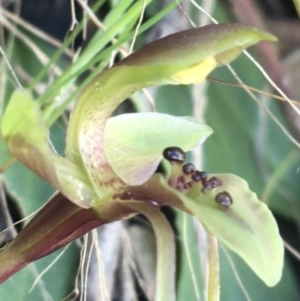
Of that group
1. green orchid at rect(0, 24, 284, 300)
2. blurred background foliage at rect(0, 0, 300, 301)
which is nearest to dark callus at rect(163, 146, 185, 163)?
green orchid at rect(0, 24, 284, 300)

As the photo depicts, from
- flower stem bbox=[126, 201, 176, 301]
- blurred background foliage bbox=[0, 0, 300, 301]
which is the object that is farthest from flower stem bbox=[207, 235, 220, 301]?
blurred background foliage bbox=[0, 0, 300, 301]

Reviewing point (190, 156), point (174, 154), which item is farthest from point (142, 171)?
point (190, 156)

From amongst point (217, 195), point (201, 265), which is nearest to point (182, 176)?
point (217, 195)

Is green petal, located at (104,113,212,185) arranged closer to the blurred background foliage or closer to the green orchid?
the green orchid

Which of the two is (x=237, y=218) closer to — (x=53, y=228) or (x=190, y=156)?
(x=53, y=228)

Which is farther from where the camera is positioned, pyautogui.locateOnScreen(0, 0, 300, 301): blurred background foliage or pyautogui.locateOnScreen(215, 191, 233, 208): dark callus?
pyautogui.locateOnScreen(0, 0, 300, 301): blurred background foliage

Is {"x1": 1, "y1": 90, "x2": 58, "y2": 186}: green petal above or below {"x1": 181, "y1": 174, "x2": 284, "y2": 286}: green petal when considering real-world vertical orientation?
above

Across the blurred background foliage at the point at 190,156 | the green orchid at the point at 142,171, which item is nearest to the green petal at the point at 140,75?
the green orchid at the point at 142,171

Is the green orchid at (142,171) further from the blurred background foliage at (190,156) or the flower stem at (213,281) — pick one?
the blurred background foliage at (190,156)
